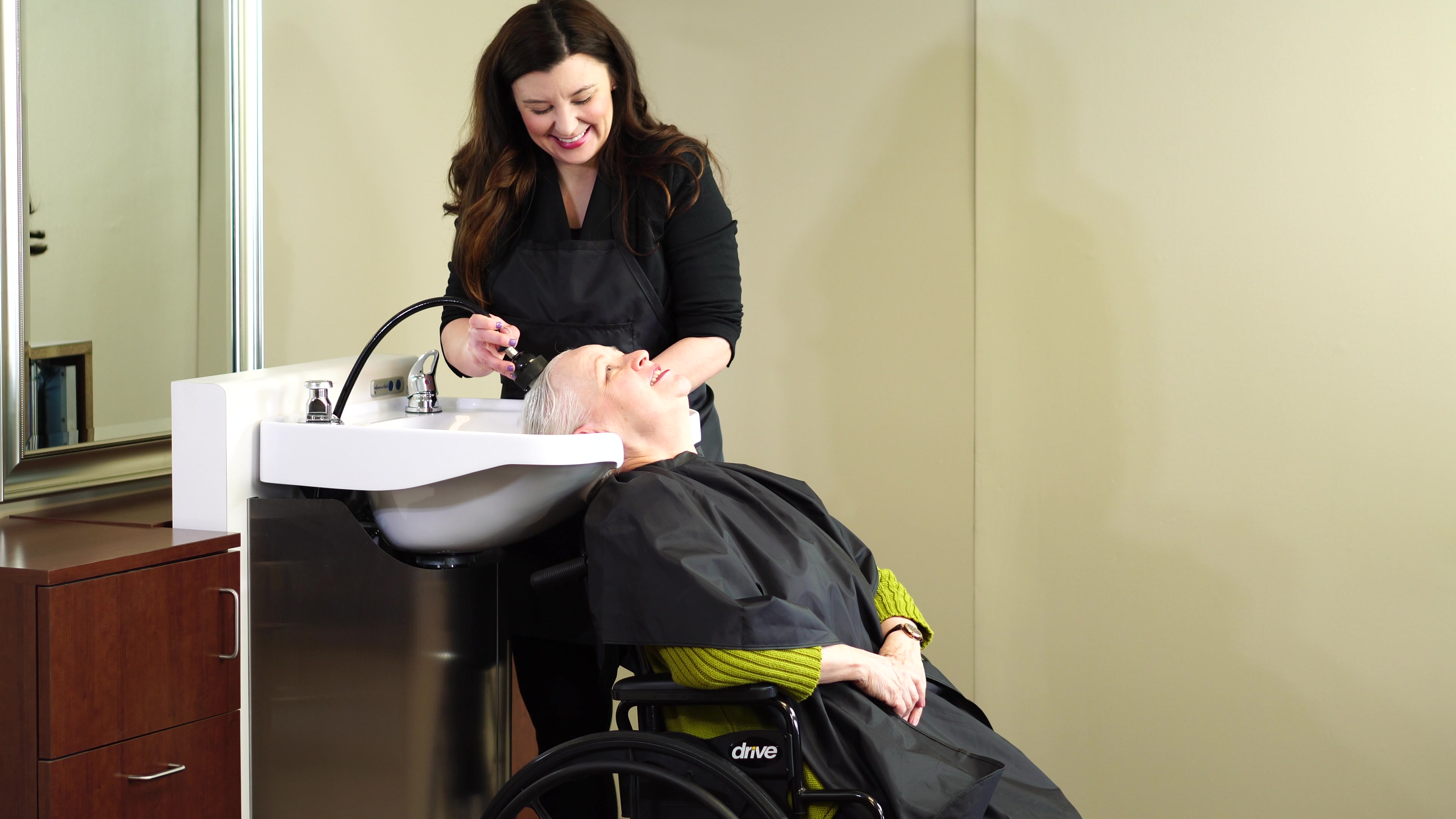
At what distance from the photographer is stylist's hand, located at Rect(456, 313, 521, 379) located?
1.62 meters

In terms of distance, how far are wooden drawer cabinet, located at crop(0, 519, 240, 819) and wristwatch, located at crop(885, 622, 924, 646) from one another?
89 cm

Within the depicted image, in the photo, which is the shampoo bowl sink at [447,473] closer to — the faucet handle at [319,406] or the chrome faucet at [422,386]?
the faucet handle at [319,406]

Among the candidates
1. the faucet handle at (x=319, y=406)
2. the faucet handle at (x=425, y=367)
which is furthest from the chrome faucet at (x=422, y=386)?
the faucet handle at (x=319, y=406)

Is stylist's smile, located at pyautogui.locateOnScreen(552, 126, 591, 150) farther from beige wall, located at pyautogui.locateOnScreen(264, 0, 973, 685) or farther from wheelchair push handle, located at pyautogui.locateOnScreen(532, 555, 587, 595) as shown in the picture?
beige wall, located at pyautogui.locateOnScreen(264, 0, 973, 685)

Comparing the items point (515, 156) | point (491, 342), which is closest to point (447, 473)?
point (491, 342)

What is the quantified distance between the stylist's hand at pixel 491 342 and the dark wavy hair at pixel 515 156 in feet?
0.59

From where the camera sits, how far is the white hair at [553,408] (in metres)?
1.55

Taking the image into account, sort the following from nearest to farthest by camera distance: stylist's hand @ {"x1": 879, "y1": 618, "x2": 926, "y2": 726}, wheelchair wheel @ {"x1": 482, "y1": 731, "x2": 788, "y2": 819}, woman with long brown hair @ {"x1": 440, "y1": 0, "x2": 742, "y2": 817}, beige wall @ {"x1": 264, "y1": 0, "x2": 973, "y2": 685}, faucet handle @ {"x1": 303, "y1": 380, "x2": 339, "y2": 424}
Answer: wheelchair wheel @ {"x1": 482, "y1": 731, "x2": 788, "y2": 819}, stylist's hand @ {"x1": 879, "y1": 618, "x2": 926, "y2": 726}, faucet handle @ {"x1": 303, "y1": 380, "x2": 339, "y2": 424}, woman with long brown hair @ {"x1": 440, "y1": 0, "x2": 742, "y2": 817}, beige wall @ {"x1": 264, "y1": 0, "x2": 973, "y2": 685}

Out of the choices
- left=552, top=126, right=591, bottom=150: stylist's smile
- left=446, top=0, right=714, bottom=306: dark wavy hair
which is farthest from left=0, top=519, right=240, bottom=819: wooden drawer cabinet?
left=552, top=126, right=591, bottom=150: stylist's smile

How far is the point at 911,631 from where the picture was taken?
1550mm

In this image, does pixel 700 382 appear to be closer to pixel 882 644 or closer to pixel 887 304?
pixel 882 644

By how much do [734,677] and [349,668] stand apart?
0.60m

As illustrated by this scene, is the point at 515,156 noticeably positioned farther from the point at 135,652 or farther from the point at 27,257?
the point at 135,652

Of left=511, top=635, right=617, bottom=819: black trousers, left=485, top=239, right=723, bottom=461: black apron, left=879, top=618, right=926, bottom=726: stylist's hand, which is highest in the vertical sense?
left=485, top=239, right=723, bottom=461: black apron
